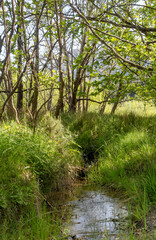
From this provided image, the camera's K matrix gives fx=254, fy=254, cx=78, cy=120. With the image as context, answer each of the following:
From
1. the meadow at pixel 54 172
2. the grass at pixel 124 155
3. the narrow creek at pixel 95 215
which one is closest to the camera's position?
the narrow creek at pixel 95 215

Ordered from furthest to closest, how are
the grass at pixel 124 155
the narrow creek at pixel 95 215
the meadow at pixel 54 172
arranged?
the grass at pixel 124 155
the meadow at pixel 54 172
the narrow creek at pixel 95 215

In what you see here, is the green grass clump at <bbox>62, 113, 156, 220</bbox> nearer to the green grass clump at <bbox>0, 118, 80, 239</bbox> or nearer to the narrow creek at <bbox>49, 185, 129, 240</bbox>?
the narrow creek at <bbox>49, 185, 129, 240</bbox>

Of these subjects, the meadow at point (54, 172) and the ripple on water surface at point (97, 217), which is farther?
the meadow at point (54, 172)

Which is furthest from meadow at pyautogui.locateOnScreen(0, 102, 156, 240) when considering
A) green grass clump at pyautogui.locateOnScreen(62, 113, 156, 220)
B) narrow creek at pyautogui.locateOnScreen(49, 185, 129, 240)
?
narrow creek at pyautogui.locateOnScreen(49, 185, 129, 240)

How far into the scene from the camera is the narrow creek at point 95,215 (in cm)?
299

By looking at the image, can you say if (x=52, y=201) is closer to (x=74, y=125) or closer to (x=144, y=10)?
(x=74, y=125)

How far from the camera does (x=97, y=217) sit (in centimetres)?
355

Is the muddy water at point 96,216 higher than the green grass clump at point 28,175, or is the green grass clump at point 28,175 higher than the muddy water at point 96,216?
the green grass clump at point 28,175

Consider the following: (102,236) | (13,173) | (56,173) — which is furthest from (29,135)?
(102,236)

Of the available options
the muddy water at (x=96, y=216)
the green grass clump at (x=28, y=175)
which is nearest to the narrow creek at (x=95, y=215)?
the muddy water at (x=96, y=216)

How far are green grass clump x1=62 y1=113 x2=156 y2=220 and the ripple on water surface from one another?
0.82ft

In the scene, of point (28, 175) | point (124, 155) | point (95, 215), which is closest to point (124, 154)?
point (124, 155)

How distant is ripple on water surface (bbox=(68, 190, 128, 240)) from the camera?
301 centimetres

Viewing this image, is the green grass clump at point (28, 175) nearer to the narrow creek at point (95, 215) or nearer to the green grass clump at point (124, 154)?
the narrow creek at point (95, 215)
